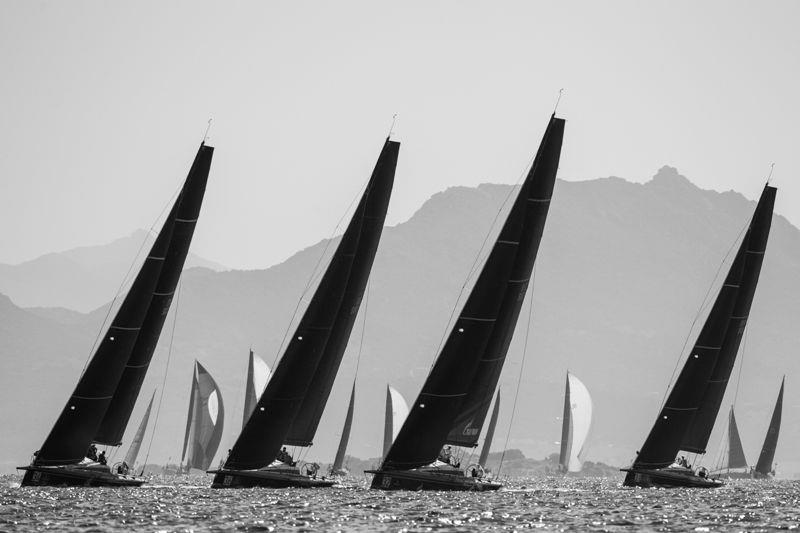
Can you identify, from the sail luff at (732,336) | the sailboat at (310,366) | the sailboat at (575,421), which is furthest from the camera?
the sailboat at (575,421)

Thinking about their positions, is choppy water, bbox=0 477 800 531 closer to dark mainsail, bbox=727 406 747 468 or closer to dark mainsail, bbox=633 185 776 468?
dark mainsail, bbox=633 185 776 468

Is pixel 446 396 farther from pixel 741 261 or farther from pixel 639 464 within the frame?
pixel 741 261

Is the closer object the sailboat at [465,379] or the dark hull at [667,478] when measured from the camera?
the sailboat at [465,379]

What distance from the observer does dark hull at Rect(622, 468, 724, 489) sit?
6219 centimetres

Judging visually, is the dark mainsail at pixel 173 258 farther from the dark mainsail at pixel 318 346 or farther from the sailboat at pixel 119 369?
the dark mainsail at pixel 318 346

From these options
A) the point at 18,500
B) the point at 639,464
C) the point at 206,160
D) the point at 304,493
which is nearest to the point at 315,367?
the point at 304,493

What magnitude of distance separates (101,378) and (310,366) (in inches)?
296

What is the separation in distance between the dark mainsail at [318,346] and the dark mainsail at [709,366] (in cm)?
1559

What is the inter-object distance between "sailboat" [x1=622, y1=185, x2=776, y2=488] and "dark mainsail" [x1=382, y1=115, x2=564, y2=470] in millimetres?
12211

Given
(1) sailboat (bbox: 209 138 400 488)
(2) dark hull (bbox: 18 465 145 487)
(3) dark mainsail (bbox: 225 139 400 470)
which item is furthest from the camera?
(3) dark mainsail (bbox: 225 139 400 470)

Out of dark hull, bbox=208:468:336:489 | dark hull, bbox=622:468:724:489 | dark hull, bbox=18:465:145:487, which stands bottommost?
Answer: dark hull, bbox=18:465:145:487

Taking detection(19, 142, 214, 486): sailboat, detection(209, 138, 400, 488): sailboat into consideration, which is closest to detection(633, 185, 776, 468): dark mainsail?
detection(209, 138, 400, 488): sailboat

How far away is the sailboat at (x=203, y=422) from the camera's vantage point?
312 feet

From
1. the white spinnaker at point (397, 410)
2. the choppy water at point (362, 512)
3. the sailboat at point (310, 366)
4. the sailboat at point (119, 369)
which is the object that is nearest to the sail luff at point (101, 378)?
the sailboat at point (119, 369)
